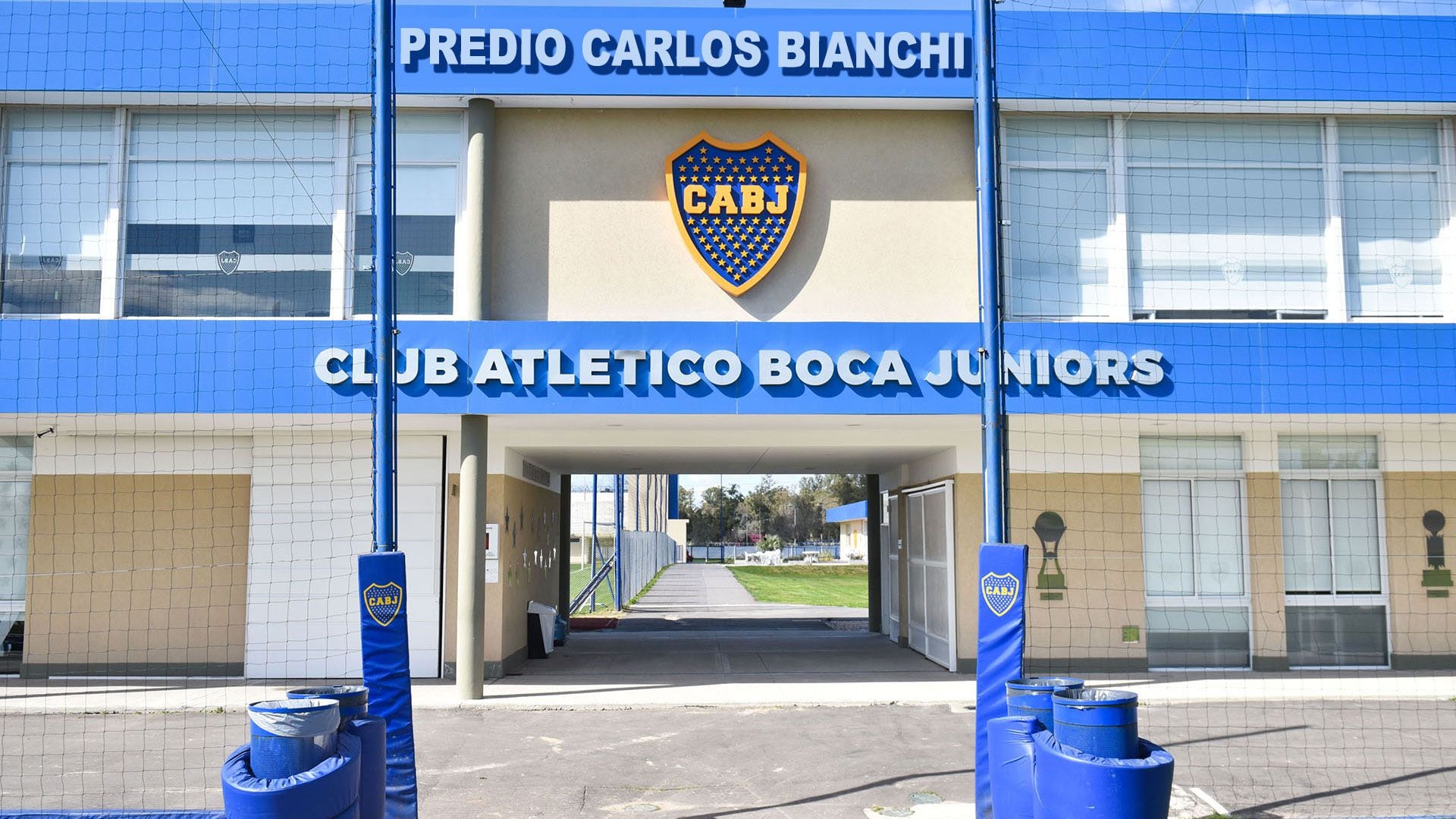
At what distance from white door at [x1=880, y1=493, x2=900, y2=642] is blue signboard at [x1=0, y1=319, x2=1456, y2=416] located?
6379 mm

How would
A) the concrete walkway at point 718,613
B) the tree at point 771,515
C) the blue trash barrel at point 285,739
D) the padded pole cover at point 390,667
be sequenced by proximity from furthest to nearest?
the tree at point 771,515
the concrete walkway at point 718,613
the padded pole cover at point 390,667
the blue trash barrel at point 285,739

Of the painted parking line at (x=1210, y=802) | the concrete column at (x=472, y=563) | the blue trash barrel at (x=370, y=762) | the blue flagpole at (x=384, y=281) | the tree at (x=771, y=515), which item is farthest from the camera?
the tree at (x=771, y=515)

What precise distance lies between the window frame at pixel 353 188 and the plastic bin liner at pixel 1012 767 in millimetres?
8532

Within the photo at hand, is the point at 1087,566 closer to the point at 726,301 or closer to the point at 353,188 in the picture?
the point at 726,301

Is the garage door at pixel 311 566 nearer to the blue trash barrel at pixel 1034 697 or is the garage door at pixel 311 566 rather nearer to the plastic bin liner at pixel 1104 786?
the blue trash barrel at pixel 1034 697

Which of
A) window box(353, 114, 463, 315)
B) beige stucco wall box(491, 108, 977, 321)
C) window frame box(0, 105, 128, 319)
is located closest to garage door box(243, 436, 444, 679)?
window box(353, 114, 463, 315)

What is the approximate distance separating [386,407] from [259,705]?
7.26 feet

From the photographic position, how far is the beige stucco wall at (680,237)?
13.0 meters

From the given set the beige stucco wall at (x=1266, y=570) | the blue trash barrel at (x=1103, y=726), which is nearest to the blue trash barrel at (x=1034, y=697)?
the blue trash barrel at (x=1103, y=726)

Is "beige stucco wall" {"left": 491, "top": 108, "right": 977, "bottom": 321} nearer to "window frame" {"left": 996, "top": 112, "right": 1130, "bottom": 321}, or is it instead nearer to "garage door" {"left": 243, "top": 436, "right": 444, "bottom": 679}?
"window frame" {"left": 996, "top": 112, "right": 1130, "bottom": 321}

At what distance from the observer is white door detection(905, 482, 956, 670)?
47.2 ft

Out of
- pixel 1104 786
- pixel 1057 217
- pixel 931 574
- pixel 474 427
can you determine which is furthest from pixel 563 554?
pixel 1104 786

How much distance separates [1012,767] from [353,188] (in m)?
10.0

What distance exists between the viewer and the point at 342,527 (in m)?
14.0
